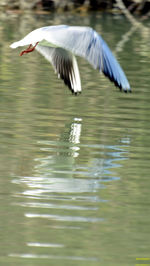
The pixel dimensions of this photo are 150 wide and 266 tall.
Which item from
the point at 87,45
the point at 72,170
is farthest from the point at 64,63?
the point at 72,170

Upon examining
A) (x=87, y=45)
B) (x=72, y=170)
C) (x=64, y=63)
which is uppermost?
(x=87, y=45)

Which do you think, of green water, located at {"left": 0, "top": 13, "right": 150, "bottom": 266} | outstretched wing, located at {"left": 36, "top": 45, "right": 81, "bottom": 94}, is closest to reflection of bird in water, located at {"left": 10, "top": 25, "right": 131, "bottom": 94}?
green water, located at {"left": 0, "top": 13, "right": 150, "bottom": 266}

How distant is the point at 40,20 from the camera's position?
79.6 feet

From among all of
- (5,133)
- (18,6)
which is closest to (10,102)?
(5,133)

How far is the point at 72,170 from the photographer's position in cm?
667

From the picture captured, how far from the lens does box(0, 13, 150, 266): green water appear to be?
15.6 ft

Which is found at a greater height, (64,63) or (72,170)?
(64,63)

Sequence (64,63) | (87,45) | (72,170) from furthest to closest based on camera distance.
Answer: (64,63) → (87,45) → (72,170)

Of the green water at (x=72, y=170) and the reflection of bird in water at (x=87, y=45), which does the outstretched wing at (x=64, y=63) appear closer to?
the green water at (x=72, y=170)

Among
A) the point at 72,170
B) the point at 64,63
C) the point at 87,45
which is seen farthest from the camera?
the point at 64,63

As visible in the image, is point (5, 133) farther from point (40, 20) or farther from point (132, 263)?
point (40, 20)

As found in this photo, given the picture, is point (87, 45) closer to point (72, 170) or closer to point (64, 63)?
point (64, 63)

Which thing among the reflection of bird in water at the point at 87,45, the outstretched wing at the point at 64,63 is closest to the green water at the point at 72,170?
the outstretched wing at the point at 64,63

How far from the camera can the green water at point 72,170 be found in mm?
4754
